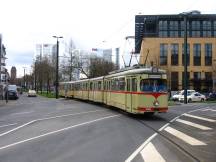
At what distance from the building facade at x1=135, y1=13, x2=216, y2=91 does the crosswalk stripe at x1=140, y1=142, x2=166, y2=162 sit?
8837 cm

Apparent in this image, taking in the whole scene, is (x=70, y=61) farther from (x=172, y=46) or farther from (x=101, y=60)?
(x=172, y=46)

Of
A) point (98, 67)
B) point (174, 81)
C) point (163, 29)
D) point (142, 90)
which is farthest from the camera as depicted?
point (163, 29)

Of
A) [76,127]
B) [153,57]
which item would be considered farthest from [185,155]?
[153,57]

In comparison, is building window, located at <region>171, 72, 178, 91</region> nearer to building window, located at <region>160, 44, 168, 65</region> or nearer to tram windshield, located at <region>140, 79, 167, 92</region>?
building window, located at <region>160, 44, 168, 65</region>

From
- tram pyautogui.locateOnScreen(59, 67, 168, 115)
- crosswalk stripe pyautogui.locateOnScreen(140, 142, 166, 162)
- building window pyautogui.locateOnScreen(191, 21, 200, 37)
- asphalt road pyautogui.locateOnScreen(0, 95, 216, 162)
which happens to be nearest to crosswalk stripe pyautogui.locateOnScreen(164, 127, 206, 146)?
asphalt road pyautogui.locateOnScreen(0, 95, 216, 162)

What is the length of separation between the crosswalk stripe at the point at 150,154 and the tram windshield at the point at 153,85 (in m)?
11.3

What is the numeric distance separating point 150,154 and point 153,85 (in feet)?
43.0

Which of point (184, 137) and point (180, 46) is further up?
point (180, 46)

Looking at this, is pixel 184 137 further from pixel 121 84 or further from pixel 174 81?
pixel 174 81

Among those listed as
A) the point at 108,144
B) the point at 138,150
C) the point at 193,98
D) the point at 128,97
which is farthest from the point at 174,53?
the point at 138,150

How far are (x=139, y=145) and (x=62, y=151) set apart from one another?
256cm

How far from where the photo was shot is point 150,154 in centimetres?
1201

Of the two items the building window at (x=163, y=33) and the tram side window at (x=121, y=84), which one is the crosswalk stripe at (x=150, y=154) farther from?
the building window at (x=163, y=33)

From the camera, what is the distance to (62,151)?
12570mm
